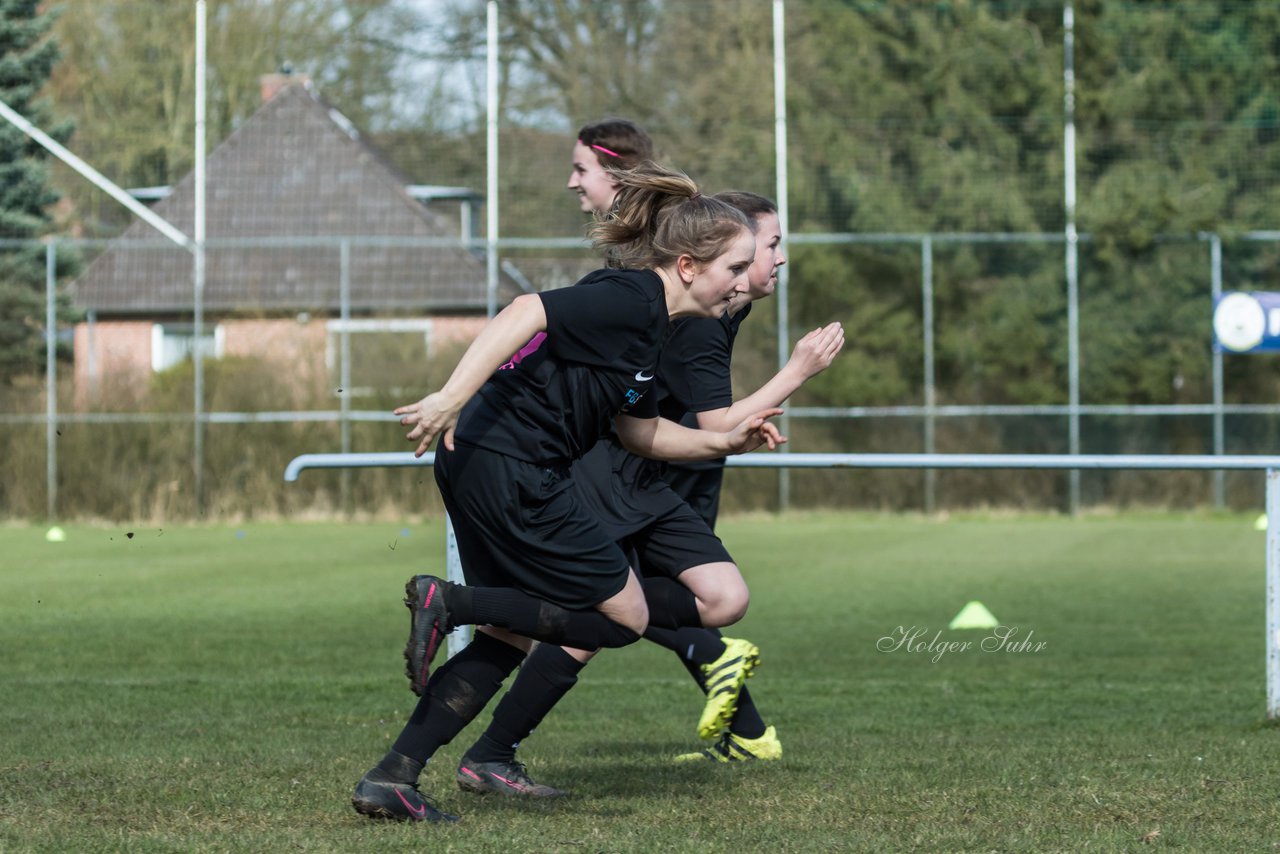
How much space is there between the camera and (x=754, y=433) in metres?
4.56

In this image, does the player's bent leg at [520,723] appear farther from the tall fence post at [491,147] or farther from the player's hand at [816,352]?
the tall fence post at [491,147]

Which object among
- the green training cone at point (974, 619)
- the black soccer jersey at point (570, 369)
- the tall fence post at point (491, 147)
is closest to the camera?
the black soccer jersey at point (570, 369)

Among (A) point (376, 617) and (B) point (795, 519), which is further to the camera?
(B) point (795, 519)

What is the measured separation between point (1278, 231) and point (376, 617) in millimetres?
15563

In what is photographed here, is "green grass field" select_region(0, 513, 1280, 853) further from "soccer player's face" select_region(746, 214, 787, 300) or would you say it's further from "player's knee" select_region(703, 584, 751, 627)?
"soccer player's face" select_region(746, 214, 787, 300)

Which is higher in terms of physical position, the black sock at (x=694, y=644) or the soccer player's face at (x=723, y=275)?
the soccer player's face at (x=723, y=275)

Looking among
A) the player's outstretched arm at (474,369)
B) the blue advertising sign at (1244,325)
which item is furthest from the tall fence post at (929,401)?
the player's outstretched arm at (474,369)

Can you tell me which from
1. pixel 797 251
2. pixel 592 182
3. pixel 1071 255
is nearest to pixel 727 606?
pixel 592 182

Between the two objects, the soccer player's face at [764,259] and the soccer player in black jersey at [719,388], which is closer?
the soccer player in black jersey at [719,388]

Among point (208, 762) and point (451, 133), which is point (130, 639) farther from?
point (451, 133)

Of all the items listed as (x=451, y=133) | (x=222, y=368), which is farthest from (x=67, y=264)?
(x=451, y=133)

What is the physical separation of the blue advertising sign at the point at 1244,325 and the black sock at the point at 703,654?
17.5 m

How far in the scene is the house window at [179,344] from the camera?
832 inches

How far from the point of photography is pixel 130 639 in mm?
9195
